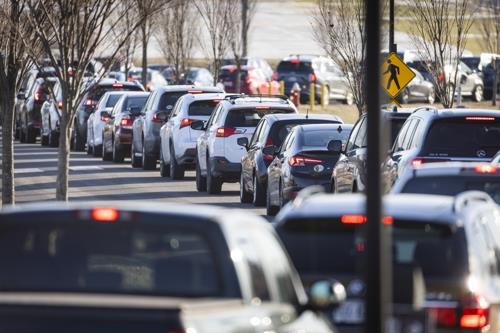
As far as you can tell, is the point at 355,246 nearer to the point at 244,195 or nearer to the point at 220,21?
the point at 244,195

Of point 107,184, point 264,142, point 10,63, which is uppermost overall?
point 10,63

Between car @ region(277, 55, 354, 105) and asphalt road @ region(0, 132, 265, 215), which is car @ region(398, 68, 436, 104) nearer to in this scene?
car @ region(277, 55, 354, 105)

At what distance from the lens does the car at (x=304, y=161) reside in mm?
24469

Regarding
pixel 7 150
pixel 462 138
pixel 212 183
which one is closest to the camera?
pixel 462 138

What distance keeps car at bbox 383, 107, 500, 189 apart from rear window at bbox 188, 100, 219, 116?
507 inches

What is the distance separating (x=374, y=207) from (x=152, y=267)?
107cm

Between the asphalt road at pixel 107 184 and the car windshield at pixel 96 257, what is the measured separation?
1763 cm

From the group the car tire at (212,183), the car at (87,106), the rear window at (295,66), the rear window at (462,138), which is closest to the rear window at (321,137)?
the car tire at (212,183)

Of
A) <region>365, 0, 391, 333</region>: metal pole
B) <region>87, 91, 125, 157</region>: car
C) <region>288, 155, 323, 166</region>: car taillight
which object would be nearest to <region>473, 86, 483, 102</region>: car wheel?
<region>87, 91, 125, 157</region>: car

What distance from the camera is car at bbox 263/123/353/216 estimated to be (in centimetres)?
2447

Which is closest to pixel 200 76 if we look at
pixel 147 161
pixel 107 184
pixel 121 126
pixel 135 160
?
pixel 121 126

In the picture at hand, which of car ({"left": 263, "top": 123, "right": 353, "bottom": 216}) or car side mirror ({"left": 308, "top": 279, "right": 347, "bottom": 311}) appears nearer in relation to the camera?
car side mirror ({"left": 308, "top": 279, "right": 347, "bottom": 311})

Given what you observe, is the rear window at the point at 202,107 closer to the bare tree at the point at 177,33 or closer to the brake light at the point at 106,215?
the bare tree at the point at 177,33

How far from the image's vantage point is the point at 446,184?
527 inches
